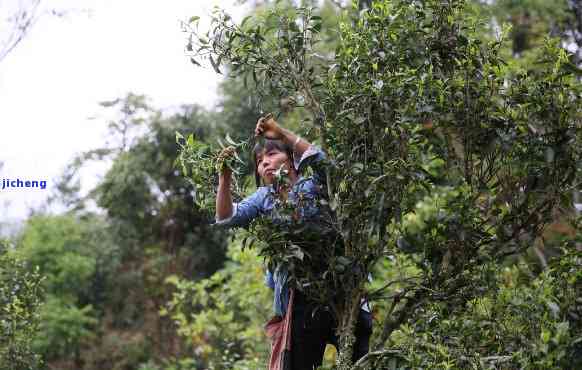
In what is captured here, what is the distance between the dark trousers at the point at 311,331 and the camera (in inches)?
109

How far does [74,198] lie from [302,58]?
1027 centimetres

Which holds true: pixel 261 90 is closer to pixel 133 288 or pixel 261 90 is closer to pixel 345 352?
pixel 345 352

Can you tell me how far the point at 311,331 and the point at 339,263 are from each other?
0.43 metres

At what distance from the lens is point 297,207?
2516mm

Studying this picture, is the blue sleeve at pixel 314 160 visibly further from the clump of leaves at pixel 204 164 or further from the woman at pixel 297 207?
the clump of leaves at pixel 204 164

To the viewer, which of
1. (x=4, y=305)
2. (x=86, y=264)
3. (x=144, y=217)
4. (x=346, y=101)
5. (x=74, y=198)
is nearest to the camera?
(x=346, y=101)

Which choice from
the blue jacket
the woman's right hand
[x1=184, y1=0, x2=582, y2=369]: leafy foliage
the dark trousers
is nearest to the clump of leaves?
the woman's right hand

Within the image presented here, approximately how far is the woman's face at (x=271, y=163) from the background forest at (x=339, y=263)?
0.52ft

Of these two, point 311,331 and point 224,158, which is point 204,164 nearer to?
point 224,158

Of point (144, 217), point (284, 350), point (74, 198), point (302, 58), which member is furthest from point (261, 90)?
point (74, 198)

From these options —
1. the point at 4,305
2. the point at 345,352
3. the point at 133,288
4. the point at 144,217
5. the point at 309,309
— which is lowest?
the point at 345,352

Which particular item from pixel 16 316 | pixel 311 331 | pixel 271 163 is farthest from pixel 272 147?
pixel 16 316

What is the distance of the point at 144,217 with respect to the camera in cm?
1113

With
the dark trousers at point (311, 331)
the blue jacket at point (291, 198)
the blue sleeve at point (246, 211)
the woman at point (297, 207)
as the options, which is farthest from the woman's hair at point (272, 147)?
the dark trousers at point (311, 331)
